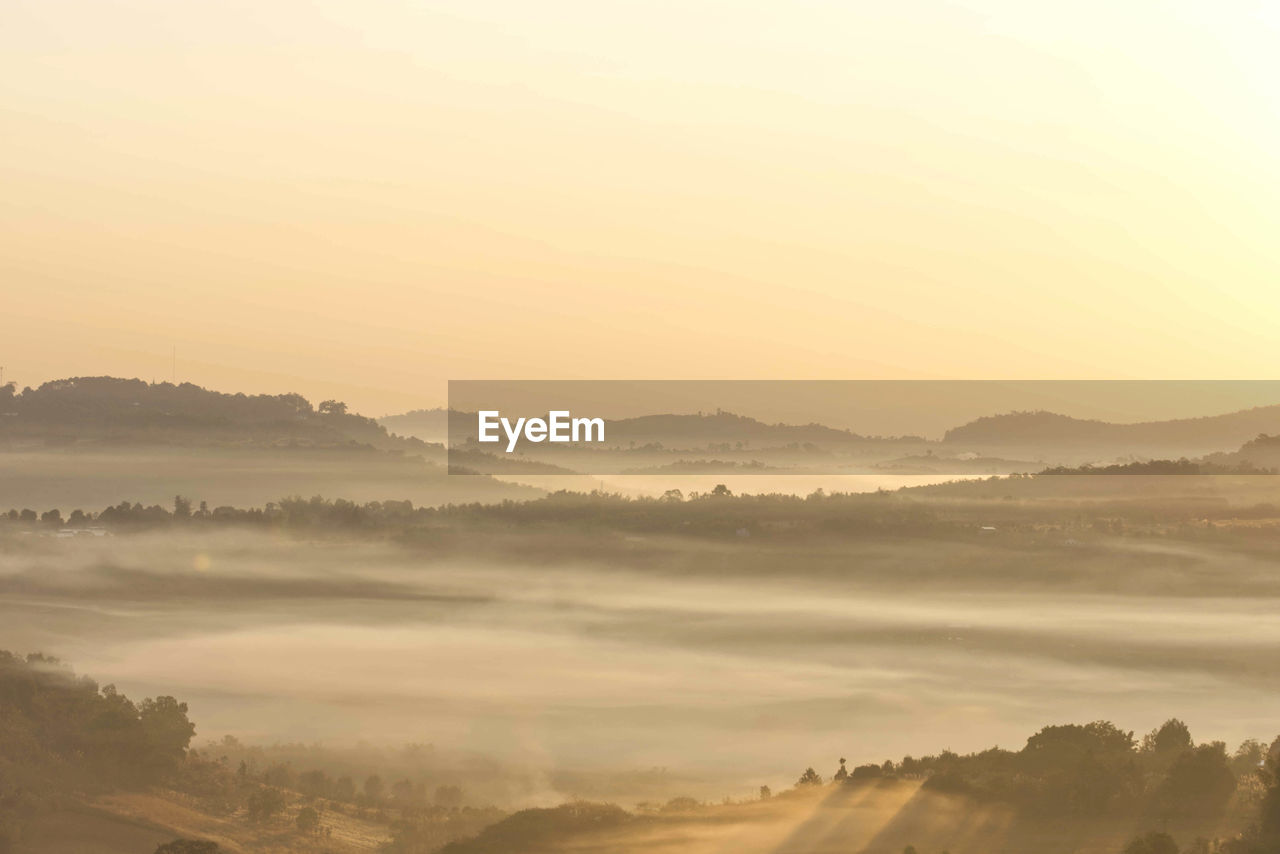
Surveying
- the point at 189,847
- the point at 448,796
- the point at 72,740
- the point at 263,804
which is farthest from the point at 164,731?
the point at 448,796

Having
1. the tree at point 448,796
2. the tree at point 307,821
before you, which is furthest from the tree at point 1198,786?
the tree at point 307,821

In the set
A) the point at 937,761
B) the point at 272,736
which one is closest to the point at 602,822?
the point at 937,761

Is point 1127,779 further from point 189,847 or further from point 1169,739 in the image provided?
point 189,847

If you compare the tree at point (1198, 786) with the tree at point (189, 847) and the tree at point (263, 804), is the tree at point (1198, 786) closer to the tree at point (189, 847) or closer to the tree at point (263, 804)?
the tree at point (189, 847)

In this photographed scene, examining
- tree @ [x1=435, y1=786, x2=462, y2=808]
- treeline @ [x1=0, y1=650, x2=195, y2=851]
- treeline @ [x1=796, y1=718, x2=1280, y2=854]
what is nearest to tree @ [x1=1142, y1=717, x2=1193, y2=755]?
treeline @ [x1=796, y1=718, x2=1280, y2=854]

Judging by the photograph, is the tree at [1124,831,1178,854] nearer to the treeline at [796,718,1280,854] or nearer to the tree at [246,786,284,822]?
the treeline at [796,718,1280,854]

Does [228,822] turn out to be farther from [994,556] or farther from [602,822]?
[994,556]
